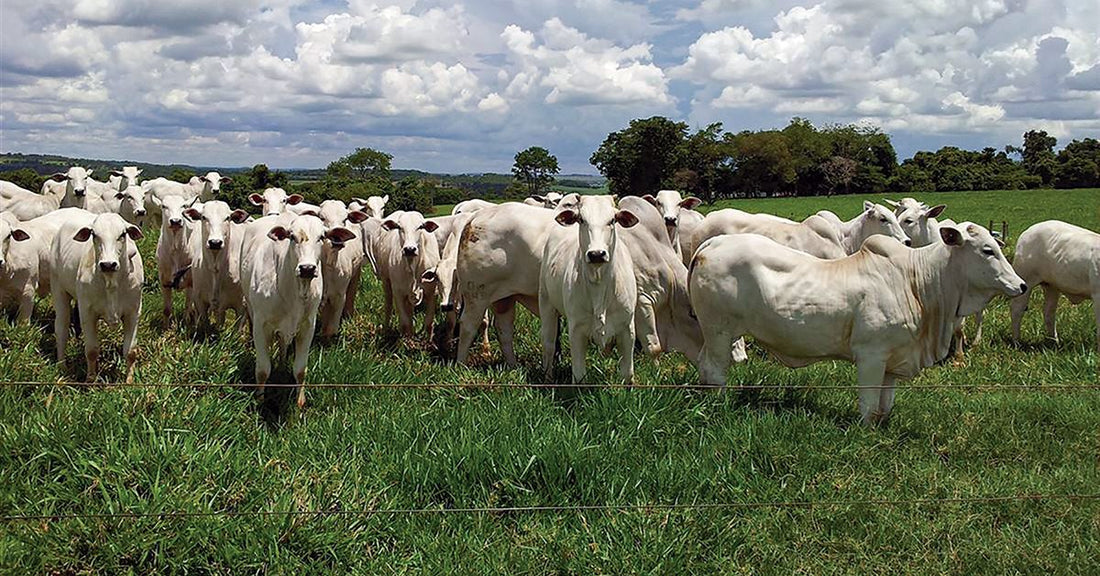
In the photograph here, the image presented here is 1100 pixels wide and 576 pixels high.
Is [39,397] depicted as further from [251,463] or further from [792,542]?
[792,542]

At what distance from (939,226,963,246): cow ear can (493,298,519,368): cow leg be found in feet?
15.6

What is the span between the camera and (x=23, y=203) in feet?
52.9

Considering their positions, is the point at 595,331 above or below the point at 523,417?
above

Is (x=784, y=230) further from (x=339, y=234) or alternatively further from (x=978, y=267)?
(x=339, y=234)

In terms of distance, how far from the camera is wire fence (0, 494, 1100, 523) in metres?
5.21

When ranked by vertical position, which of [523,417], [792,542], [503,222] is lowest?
[792,542]

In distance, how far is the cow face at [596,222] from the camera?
7161 mm

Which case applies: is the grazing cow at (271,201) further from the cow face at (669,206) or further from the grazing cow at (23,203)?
the grazing cow at (23,203)

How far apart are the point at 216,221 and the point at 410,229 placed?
7.41 feet

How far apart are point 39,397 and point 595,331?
15.3 feet

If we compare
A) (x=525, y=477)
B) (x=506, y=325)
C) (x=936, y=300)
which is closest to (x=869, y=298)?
(x=936, y=300)

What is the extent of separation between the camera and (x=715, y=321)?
25.9 ft

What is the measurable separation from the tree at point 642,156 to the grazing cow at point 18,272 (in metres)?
53.1

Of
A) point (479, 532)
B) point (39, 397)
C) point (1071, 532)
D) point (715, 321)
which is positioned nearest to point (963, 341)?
point (715, 321)
